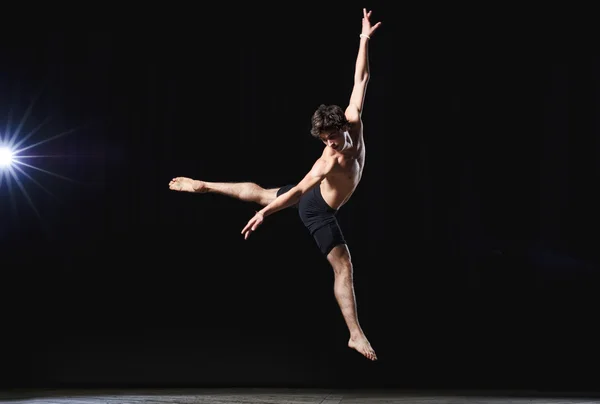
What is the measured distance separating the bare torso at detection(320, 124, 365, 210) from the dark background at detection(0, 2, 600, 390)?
9.88 ft

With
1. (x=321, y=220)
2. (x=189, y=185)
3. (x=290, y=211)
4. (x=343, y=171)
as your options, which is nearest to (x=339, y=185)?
(x=343, y=171)

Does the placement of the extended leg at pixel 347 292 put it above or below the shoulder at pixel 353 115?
below

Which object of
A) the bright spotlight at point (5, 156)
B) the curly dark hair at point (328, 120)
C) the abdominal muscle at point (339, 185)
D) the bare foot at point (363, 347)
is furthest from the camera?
the bright spotlight at point (5, 156)

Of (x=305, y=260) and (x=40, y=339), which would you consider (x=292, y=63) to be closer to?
(x=305, y=260)

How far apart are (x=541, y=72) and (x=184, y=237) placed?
4269mm

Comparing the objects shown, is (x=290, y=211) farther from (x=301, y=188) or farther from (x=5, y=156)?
(x=301, y=188)

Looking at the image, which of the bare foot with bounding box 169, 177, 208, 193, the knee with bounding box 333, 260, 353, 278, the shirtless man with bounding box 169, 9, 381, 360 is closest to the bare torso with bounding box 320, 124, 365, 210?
the shirtless man with bounding box 169, 9, 381, 360

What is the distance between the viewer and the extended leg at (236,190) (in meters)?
5.58


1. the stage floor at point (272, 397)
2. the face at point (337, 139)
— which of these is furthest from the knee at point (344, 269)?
the stage floor at point (272, 397)

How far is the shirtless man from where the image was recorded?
15.9 feet

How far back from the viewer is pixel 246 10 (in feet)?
27.6

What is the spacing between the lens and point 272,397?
7816 millimetres

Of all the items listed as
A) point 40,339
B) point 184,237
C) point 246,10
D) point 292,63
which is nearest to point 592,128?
point 292,63

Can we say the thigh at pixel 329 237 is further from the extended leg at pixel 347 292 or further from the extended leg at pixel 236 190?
the extended leg at pixel 236 190
